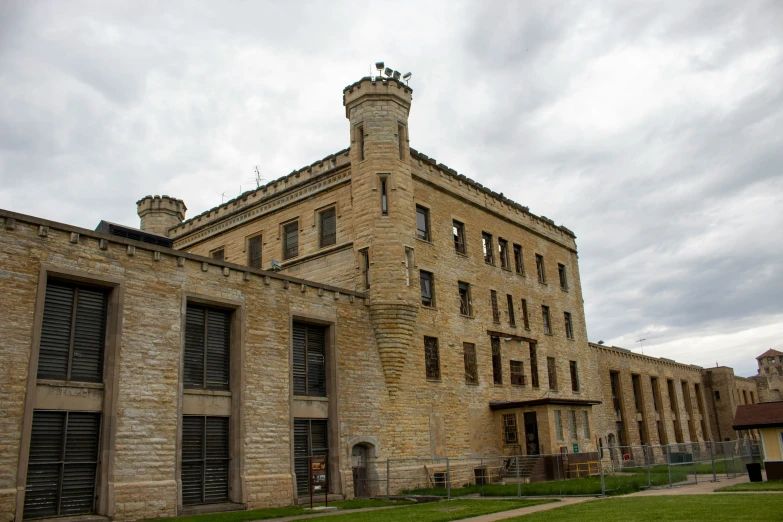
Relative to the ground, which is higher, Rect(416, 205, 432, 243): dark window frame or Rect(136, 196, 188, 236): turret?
Rect(136, 196, 188, 236): turret

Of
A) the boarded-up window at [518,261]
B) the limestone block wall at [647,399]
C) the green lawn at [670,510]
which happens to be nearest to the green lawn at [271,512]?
the green lawn at [670,510]

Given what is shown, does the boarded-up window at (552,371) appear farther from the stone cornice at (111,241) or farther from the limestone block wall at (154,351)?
the stone cornice at (111,241)

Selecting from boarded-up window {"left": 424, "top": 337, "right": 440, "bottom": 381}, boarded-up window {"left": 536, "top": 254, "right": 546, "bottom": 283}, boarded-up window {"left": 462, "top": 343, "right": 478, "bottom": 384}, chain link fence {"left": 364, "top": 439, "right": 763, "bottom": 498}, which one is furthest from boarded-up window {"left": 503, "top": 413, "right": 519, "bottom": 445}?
boarded-up window {"left": 536, "top": 254, "right": 546, "bottom": 283}

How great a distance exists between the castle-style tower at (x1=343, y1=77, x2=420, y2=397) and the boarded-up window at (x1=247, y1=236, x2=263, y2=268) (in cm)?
783

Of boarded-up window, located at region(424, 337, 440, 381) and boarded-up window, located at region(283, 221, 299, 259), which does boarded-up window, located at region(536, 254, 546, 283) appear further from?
boarded-up window, located at region(283, 221, 299, 259)

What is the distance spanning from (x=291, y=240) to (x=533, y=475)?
16.0m

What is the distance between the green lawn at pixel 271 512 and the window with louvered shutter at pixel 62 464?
88.8 inches

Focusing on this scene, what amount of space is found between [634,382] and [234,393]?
38.5 meters

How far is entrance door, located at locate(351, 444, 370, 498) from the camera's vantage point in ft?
82.8

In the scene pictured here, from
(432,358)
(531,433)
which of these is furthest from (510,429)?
(432,358)

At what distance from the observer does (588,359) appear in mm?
42875

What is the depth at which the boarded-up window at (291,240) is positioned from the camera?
33.4m

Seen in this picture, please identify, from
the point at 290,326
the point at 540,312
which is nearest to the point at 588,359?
the point at 540,312

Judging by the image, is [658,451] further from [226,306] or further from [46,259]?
[46,259]
